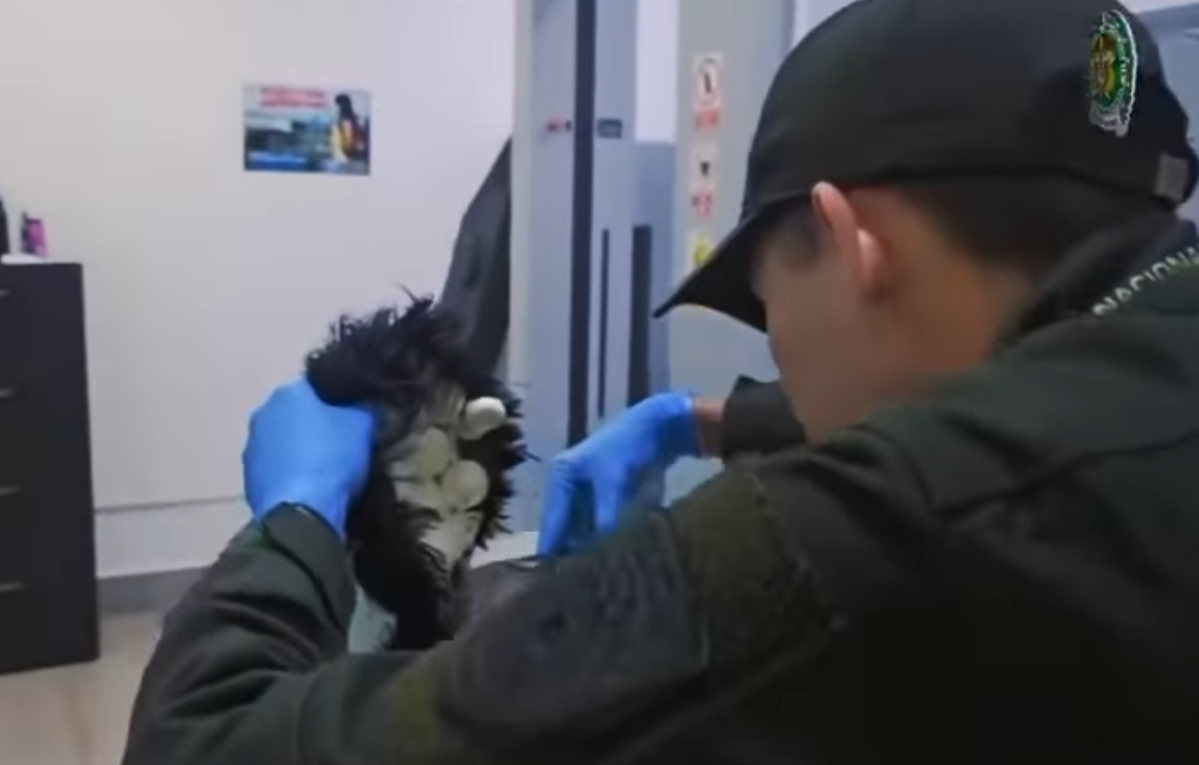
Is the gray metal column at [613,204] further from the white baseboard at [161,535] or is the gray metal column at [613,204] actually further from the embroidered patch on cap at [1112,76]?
the embroidered patch on cap at [1112,76]

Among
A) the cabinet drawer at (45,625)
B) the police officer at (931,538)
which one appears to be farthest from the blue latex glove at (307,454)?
the cabinet drawer at (45,625)

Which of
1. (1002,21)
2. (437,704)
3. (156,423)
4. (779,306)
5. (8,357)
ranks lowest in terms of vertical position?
(156,423)

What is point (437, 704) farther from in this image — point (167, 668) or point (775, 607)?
point (167, 668)

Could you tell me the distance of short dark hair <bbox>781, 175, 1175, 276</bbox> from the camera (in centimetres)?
57

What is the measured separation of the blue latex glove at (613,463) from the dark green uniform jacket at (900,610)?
0.72m

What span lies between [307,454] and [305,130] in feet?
9.80

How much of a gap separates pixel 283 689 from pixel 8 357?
9.21 feet

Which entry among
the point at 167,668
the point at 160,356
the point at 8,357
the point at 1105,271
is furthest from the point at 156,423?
the point at 1105,271

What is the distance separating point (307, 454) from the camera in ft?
2.88

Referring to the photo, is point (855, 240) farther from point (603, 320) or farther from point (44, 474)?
point (44, 474)

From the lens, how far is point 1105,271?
0.55 meters

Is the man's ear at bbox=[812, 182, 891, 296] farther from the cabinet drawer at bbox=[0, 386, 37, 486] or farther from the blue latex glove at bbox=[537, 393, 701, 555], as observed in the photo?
the cabinet drawer at bbox=[0, 386, 37, 486]

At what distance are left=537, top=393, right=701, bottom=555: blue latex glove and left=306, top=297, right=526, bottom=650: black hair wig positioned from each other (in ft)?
0.48

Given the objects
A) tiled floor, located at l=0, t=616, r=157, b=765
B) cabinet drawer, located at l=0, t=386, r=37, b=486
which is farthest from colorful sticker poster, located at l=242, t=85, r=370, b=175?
tiled floor, located at l=0, t=616, r=157, b=765
